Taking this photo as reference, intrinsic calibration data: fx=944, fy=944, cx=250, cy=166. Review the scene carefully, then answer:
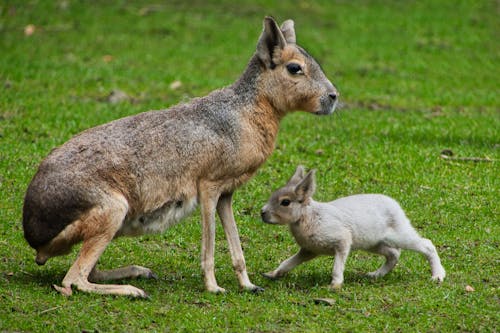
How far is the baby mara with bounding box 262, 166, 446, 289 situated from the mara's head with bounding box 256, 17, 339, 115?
633 mm

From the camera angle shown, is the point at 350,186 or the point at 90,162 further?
the point at 350,186

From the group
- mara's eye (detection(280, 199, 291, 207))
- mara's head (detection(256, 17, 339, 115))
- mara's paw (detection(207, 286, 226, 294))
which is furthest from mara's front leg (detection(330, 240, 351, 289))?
mara's head (detection(256, 17, 339, 115))

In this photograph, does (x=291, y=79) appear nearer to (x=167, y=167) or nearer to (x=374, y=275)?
(x=167, y=167)

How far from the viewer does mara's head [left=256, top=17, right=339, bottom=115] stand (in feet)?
26.5

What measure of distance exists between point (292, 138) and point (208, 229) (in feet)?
17.1

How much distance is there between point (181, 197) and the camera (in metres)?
7.93

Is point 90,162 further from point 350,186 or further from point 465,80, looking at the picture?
point 465,80

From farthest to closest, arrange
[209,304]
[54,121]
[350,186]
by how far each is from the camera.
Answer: [54,121]
[350,186]
[209,304]

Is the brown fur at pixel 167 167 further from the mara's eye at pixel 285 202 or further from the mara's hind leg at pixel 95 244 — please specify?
the mara's eye at pixel 285 202

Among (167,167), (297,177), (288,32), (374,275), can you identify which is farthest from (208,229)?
(288,32)

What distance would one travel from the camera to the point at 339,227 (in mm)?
8227

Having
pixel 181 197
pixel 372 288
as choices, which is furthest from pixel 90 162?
pixel 372 288

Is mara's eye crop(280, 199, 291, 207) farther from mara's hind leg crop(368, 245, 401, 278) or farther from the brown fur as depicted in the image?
mara's hind leg crop(368, 245, 401, 278)

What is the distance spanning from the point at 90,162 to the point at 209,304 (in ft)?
4.93
